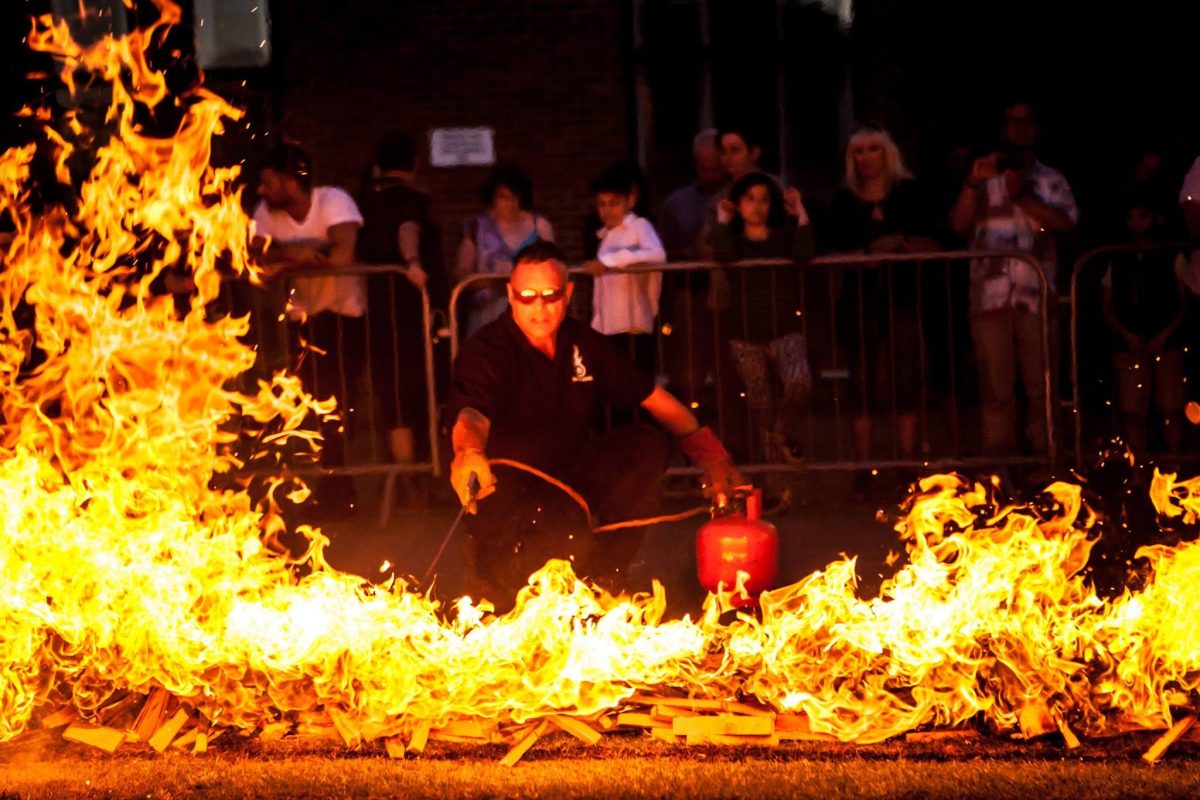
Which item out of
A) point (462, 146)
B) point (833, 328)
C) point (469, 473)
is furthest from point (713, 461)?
point (462, 146)

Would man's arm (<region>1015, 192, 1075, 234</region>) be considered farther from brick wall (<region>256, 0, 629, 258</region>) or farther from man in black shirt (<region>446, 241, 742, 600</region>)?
brick wall (<region>256, 0, 629, 258</region>)

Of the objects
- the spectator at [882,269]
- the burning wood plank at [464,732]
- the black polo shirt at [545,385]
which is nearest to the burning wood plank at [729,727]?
the burning wood plank at [464,732]

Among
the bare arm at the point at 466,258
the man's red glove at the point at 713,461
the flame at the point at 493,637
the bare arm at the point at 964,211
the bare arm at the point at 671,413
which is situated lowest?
the flame at the point at 493,637

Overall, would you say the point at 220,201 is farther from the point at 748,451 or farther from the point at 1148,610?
the point at 1148,610

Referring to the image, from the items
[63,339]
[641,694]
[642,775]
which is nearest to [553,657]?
[641,694]

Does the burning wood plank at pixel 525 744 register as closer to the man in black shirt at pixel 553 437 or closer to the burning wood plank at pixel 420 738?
the burning wood plank at pixel 420 738

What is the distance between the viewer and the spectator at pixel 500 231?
32.5ft

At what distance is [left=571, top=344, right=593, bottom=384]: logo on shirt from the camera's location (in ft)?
23.8

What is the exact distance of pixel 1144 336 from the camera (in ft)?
32.4

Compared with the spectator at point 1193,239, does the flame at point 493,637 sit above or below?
below

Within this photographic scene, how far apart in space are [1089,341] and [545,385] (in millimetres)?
6449

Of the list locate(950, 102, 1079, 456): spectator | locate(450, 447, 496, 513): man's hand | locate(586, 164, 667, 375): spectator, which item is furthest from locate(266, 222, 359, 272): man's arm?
locate(950, 102, 1079, 456): spectator

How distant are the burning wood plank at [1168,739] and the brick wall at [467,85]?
8.47 meters

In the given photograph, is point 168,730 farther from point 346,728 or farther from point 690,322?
point 690,322
